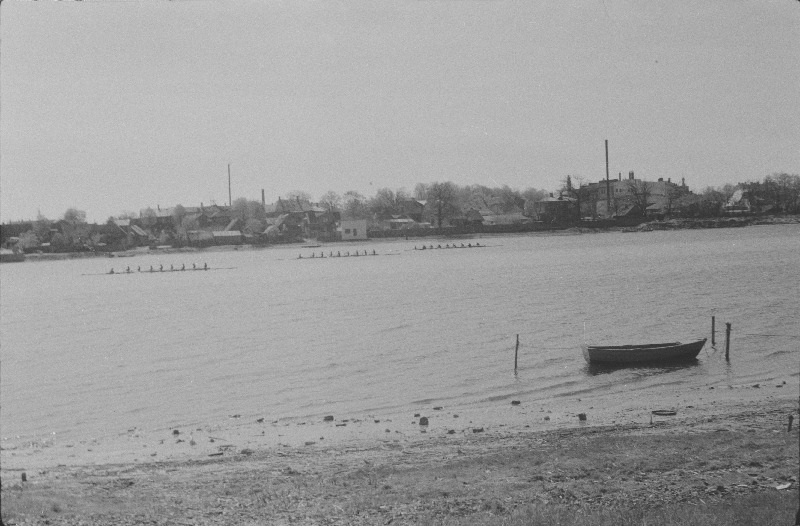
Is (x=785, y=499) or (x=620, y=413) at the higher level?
(x=785, y=499)

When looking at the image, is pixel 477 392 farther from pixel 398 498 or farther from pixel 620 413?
pixel 398 498

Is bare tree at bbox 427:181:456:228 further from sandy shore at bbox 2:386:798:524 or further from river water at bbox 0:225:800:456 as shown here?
sandy shore at bbox 2:386:798:524

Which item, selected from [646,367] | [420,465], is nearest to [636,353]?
[646,367]

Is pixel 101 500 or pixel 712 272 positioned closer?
pixel 101 500

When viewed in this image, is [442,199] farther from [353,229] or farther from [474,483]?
[474,483]

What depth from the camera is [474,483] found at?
14.6 meters

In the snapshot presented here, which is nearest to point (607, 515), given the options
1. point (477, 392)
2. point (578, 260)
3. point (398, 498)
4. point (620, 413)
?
point (398, 498)

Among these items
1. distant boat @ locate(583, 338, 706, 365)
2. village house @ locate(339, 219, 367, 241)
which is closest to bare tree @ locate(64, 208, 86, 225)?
village house @ locate(339, 219, 367, 241)

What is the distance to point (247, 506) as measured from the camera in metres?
13.3

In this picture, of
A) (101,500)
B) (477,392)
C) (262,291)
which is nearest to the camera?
(101,500)

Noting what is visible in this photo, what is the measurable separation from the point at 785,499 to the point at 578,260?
82.2 metres

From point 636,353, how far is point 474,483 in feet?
51.4

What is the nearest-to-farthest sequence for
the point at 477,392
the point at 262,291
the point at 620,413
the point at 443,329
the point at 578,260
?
the point at 620,413 → the point at 477,392 → the point at 443,329 → the point at 262,291 → the point at 578,260

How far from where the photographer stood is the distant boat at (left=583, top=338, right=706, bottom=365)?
93.5 feet
